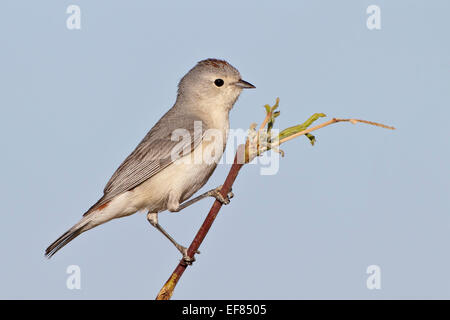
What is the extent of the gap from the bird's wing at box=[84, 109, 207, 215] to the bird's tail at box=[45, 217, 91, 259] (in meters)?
0.28

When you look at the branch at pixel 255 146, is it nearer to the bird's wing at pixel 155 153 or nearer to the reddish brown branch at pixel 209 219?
the reddish brown branch at pixel 209 219

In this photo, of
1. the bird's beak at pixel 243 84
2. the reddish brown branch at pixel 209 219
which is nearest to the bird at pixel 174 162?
the bird's beak at pixel 243 84

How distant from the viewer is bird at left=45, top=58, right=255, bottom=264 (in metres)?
7.15

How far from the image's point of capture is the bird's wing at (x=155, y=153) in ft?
24.0

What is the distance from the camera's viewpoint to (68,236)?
6.77 metres

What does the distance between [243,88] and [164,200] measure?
199 centimetres

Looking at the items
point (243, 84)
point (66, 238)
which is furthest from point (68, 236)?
point (243, 84)

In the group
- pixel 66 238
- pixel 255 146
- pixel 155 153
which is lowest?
pixel 66 238

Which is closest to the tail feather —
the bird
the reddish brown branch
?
the bird

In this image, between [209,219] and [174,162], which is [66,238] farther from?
[209,219]

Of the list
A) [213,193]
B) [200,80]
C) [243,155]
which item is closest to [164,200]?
[213,193]

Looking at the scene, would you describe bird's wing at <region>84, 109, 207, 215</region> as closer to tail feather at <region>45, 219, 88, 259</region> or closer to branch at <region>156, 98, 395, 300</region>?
tail feather at <region>45, 219, 88, 259</region>

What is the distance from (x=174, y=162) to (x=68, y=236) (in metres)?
1.64
